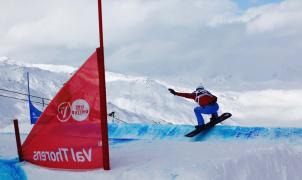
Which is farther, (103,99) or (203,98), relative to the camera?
(203,98)

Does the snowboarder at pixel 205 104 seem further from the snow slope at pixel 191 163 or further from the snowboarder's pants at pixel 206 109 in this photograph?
the snow slope at pixel 191 163

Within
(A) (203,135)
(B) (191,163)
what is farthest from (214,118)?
(B) (191,163)

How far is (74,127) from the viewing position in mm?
8234

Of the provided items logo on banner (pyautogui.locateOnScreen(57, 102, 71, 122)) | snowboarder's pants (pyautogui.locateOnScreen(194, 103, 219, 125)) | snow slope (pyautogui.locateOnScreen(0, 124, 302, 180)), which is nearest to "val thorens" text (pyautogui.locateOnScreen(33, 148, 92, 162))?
snow slope (pyautogui.locateOnScreen(0, 124, 302, 180))

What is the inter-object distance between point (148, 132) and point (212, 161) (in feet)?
20.9

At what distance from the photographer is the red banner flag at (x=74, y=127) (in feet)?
26.3

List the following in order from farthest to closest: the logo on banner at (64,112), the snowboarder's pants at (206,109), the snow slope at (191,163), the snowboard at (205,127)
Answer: the snowboarder's pants at (206,109), the snowboard at (205,127), the logo on banner at (64,112), the snow slope at (191,163)

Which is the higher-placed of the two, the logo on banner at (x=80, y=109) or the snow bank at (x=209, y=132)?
the logo on banner at (x=80, y=109)

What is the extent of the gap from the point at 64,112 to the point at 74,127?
1.03 ft

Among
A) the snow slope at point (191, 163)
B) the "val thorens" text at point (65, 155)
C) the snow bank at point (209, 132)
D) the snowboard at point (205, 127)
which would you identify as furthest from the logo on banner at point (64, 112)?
the snowboard at point (205, 127)

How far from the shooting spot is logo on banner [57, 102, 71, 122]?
8297 mm

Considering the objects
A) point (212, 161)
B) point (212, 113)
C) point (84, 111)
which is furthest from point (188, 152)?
point (212, 113)

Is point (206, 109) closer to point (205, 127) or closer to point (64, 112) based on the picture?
point (205, 127)

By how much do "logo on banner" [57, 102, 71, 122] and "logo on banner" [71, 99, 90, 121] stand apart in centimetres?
9
